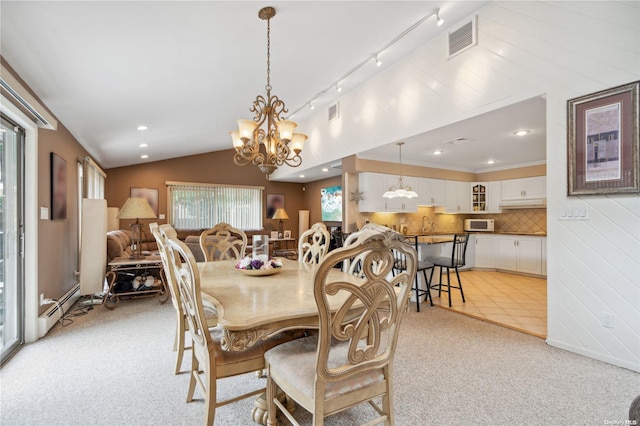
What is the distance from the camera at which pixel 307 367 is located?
1.40 meters

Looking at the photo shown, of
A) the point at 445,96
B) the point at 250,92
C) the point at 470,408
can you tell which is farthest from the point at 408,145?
the point at 470,408

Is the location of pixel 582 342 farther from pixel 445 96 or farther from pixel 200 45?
pixel 200 45

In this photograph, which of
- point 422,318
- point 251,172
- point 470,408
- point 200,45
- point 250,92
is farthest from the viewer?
point 251,172

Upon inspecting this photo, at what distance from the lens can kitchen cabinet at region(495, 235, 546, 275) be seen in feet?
18.8

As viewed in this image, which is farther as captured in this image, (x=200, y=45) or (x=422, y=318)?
(x=422, y=318)

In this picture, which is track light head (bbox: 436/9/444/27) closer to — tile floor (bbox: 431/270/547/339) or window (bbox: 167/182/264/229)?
tile floor (bbox: 431/270/547/339)

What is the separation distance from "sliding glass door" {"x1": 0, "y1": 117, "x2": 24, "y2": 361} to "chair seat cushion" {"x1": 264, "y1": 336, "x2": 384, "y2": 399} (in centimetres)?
269

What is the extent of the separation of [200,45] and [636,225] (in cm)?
388

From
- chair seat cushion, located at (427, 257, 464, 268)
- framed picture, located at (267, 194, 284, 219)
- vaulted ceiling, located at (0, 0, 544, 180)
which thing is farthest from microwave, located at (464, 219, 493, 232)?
framed picture, located at (267, 194, 284, 219)

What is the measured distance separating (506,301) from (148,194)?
7978 millimetres

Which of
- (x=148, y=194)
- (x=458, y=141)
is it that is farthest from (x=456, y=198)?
(x=148, y=194)

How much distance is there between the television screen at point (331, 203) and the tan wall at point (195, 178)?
4.32ft

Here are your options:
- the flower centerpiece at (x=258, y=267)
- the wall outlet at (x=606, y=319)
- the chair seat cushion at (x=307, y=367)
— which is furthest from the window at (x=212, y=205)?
the wall outlet at (x=606, y=319)

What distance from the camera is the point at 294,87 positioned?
4762mm
